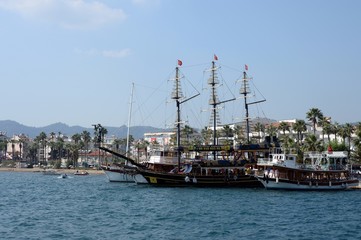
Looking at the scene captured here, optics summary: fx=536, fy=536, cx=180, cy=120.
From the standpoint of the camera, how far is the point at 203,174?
78.9 meters

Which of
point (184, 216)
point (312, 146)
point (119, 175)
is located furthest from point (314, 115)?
point (184, 216)

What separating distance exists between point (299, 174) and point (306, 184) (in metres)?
1.64

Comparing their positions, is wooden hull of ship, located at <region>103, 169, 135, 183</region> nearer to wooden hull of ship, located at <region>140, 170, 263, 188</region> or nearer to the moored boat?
the moored boat

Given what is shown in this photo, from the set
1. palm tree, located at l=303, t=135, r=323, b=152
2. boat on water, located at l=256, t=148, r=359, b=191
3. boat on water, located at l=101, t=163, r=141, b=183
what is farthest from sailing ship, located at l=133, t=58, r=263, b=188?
palm tree, located at l=303, t=135, r=323, b=152

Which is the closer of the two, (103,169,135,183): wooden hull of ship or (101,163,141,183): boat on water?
(101,163,141,183): boat on water

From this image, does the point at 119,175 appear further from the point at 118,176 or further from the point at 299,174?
the point at 299,174

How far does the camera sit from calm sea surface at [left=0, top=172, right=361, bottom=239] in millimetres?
36688

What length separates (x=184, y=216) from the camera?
4544 centimetres

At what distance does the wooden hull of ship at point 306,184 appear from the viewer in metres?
71.3

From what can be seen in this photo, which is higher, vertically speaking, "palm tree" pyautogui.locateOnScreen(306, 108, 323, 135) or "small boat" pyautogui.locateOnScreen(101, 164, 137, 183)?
"palm tree" pyautogui.locateOnScreen(306, 108, 323, 135)

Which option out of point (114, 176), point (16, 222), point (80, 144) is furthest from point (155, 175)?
point (80, 144)

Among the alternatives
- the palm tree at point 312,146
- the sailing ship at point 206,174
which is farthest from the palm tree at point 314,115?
the sailing ship at point 206,174

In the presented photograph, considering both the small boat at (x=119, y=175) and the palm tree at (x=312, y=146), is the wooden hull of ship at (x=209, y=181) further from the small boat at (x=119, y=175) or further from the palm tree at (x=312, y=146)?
the palm tree at (x=312, y=146)

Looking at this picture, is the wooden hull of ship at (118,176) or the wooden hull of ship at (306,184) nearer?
the wooden hull of ship at (306,184)
